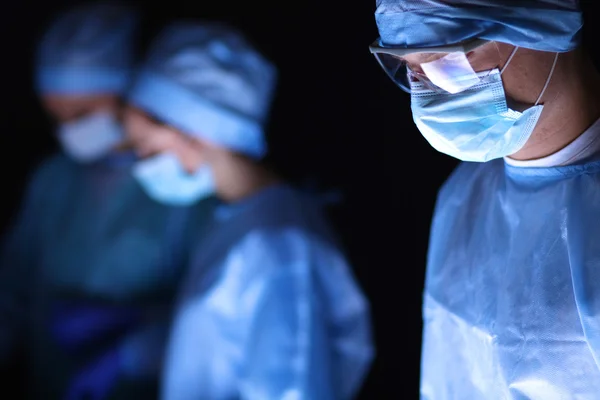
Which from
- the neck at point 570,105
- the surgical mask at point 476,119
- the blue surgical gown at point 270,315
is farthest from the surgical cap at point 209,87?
the neck at point 570,105

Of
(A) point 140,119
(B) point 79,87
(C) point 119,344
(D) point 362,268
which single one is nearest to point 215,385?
(C) point 119,344

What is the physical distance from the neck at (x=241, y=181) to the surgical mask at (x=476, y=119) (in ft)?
A: 2.21

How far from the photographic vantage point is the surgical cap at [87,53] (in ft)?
6.05

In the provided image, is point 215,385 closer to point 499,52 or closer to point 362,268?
point 362,268

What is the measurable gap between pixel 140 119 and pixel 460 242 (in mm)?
889

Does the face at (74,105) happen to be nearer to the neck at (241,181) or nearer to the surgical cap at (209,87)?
the surgical cap at (209,87)

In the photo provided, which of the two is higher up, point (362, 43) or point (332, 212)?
point (362, 43)

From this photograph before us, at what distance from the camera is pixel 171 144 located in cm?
154

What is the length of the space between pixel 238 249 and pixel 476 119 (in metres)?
0.69

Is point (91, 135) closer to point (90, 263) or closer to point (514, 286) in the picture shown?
point (90, 263)

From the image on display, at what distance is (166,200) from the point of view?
1.69 meters

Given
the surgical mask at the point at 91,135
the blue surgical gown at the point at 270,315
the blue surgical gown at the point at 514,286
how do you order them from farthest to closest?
the surgical mask at the point at 91,135, the blue surgical gown at the point at 270,315, the blue surgical gown at the point at 514,286

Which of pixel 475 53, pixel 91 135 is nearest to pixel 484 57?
pixel 475 53

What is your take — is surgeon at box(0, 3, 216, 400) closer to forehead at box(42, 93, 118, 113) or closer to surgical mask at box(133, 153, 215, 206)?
forehead at box(42, 93, 118, 113)
